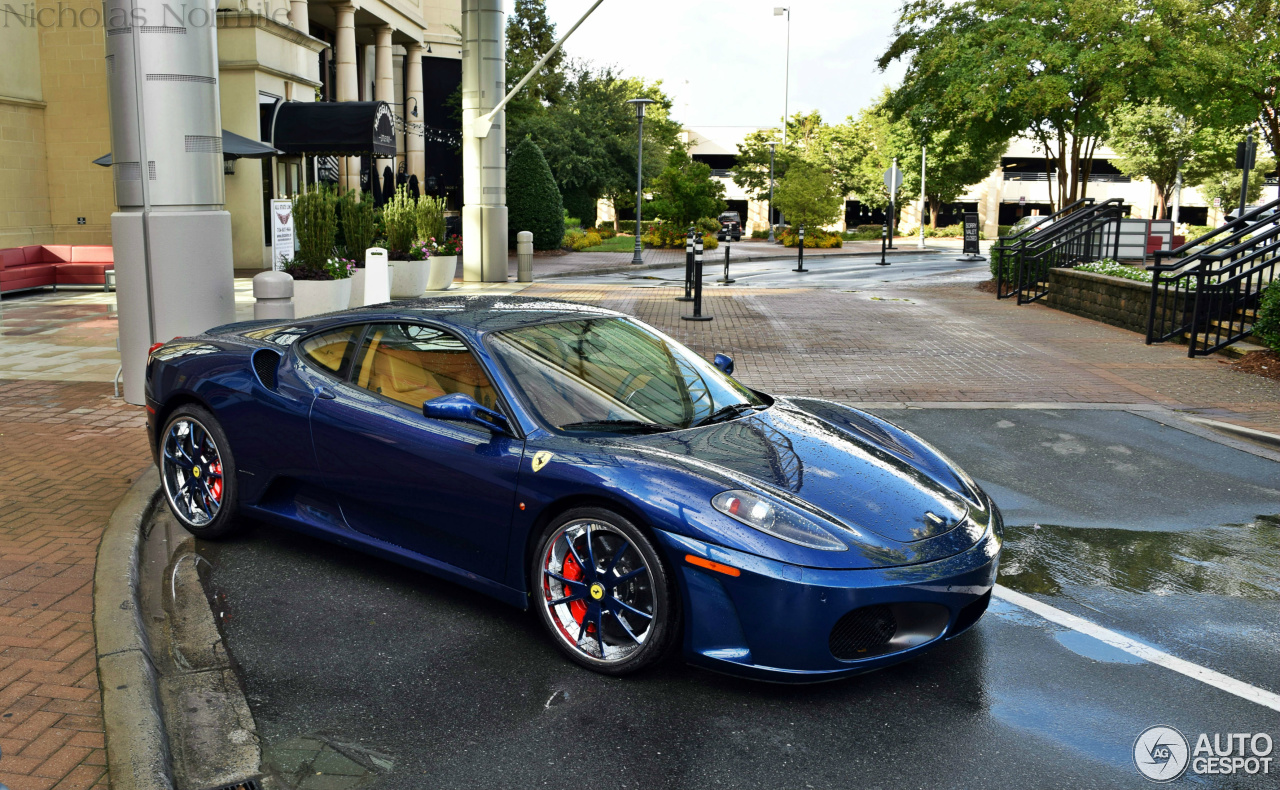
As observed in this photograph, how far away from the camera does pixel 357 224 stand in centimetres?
1573

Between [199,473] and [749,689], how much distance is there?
323 cm

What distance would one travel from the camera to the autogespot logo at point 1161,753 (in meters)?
3.44

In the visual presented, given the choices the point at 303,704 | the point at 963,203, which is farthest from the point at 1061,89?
the point at 963,203

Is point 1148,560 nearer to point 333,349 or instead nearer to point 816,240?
point 333,349

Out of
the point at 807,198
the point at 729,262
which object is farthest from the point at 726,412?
the point at 807,198

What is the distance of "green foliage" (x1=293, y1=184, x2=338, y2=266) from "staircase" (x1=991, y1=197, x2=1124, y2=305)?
500 inches

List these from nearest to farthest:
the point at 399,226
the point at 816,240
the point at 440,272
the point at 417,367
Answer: the point at 417,367 → the point at 399,226 → the point at 440,272 → the point at 816,240

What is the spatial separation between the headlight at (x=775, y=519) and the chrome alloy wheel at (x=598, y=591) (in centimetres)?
38

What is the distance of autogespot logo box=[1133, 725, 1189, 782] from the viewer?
3.44 meters

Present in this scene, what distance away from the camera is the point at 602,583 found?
13.1ft

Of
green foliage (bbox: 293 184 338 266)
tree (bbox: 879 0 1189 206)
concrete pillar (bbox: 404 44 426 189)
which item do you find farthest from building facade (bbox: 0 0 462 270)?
tree (bbox: 879 0 1189 206)

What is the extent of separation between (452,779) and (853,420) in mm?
2773

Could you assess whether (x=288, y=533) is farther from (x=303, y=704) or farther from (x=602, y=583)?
(x=602, y=583)

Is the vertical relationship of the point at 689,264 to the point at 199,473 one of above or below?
above
